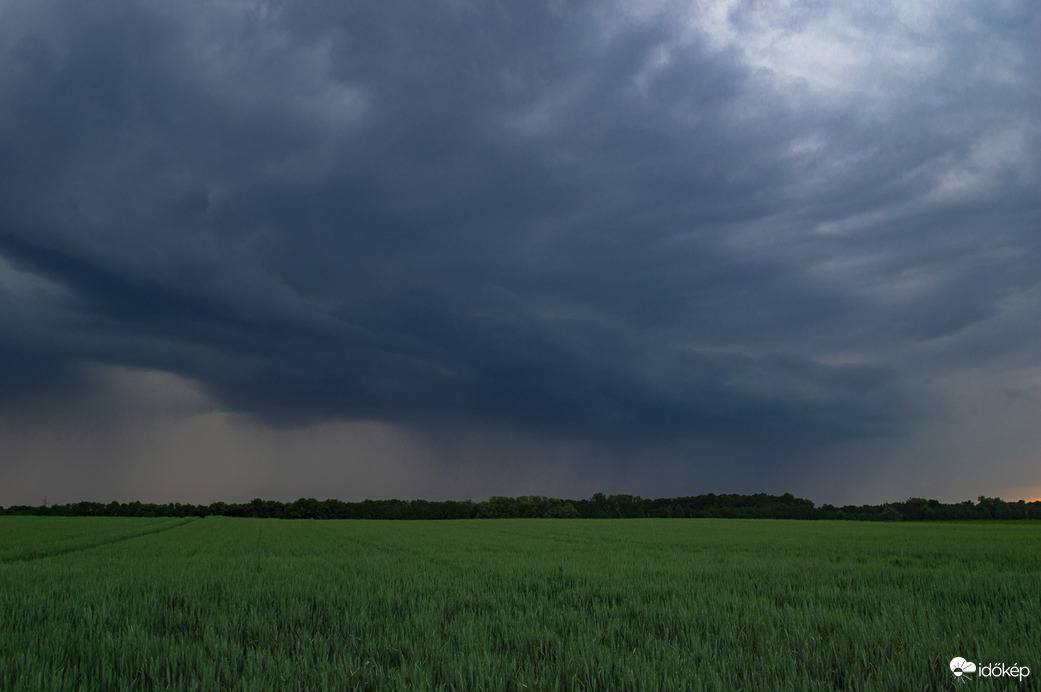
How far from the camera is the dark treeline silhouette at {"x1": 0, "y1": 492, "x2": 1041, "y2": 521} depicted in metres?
94.2

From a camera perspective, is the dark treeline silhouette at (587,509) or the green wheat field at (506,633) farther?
the dark treeline silhouette at (587,509)

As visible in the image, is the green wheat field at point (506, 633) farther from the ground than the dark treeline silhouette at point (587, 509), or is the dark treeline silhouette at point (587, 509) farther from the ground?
the green wheat field at point (506, 633)

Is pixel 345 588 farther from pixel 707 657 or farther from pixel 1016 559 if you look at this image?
pixel 1016 559

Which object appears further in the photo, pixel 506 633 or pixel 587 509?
pixel 587 509

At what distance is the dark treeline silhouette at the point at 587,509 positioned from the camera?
94188 mm

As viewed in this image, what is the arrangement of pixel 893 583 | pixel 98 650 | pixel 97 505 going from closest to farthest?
pixel 98 650 → pixel 893 583 → pixel 97 505

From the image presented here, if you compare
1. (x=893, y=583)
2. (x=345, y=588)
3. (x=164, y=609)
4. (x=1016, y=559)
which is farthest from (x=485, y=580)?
(x=1016, y=559)

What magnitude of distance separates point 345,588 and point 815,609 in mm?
6660

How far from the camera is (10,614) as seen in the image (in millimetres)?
6398

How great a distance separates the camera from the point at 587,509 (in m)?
104

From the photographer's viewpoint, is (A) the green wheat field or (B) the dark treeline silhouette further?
(B) the dark treeline silhouette

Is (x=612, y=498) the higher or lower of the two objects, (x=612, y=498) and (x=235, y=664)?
the lower

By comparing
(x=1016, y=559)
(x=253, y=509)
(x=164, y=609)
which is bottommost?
(x=253, y=509)

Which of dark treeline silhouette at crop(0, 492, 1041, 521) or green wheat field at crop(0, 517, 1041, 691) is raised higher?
green wheat field at crop(0, 517, 1041, 691)
